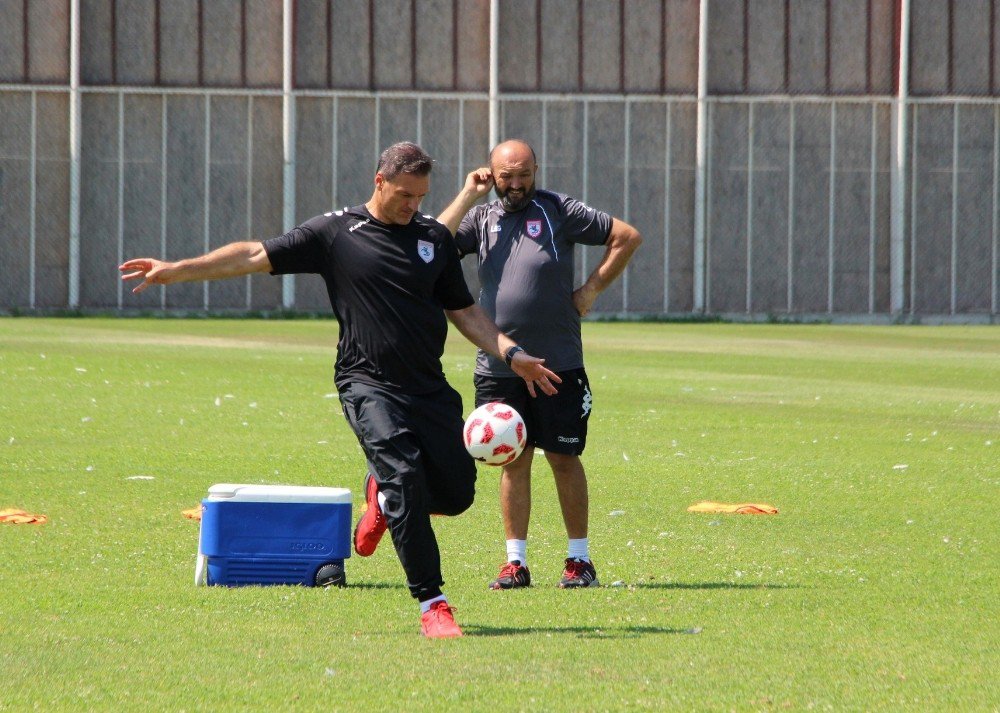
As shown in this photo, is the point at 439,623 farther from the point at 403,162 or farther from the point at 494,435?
the point at 403,162

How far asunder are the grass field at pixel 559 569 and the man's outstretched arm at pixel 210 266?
1.50 meters

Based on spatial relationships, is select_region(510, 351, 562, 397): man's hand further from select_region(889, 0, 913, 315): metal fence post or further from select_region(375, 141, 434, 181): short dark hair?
select_region(889, 0, 913, 315): metal fence post

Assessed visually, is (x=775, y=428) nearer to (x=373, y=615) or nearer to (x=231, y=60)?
(x=373, y=615)

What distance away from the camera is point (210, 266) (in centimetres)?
725

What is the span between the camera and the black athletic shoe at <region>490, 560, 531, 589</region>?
27.2ft

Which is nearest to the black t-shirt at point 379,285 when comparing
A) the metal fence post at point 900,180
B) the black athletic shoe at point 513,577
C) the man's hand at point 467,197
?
the man's hand at point 467,197

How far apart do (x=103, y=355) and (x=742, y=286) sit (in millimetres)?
19949

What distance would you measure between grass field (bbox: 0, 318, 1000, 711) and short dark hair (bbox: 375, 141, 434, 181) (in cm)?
198

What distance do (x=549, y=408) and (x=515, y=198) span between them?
44.2 inches

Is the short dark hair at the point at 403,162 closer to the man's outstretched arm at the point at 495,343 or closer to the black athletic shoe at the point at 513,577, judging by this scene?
the man's outstretched arm at the point at 495,343

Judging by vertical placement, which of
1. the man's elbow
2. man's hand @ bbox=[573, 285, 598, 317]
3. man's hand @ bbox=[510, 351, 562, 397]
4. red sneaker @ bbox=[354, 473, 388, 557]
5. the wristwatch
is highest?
the man's elbow

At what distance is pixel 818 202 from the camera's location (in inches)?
1591

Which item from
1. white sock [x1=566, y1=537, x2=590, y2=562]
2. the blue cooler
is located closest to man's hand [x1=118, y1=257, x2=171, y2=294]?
the blue cooler

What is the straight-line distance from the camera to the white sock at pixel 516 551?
852 cm
